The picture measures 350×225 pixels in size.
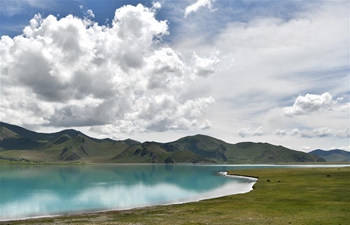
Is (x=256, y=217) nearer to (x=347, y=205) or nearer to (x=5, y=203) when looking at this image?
(x=347, y=205)

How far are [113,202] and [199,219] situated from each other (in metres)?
40.9

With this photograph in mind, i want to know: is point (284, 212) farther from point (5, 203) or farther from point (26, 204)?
point (5, 203)

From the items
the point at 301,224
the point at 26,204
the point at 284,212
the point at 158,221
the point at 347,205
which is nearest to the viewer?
the point at 301,224

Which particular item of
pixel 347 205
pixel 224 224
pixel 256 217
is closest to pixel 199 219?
pixel 224 224

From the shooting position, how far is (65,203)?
82.8 meters

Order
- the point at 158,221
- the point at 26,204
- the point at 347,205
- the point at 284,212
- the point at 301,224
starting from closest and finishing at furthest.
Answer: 1. the point at 301,224
2. the point at 158,221
3. the point at 284,212
4. the point at 347,205
5. the point at 26,204

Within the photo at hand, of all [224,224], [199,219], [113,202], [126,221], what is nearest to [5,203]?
[113,202]

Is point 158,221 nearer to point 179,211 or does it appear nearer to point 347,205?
point 179,211

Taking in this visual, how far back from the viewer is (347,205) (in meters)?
57.5

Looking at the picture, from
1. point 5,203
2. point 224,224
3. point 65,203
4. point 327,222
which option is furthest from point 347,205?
point 5,203

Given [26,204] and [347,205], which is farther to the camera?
[26,204]

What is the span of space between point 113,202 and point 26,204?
23.2 meters

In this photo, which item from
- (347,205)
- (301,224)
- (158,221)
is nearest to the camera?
(301,224)

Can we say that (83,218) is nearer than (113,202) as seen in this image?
Yes
